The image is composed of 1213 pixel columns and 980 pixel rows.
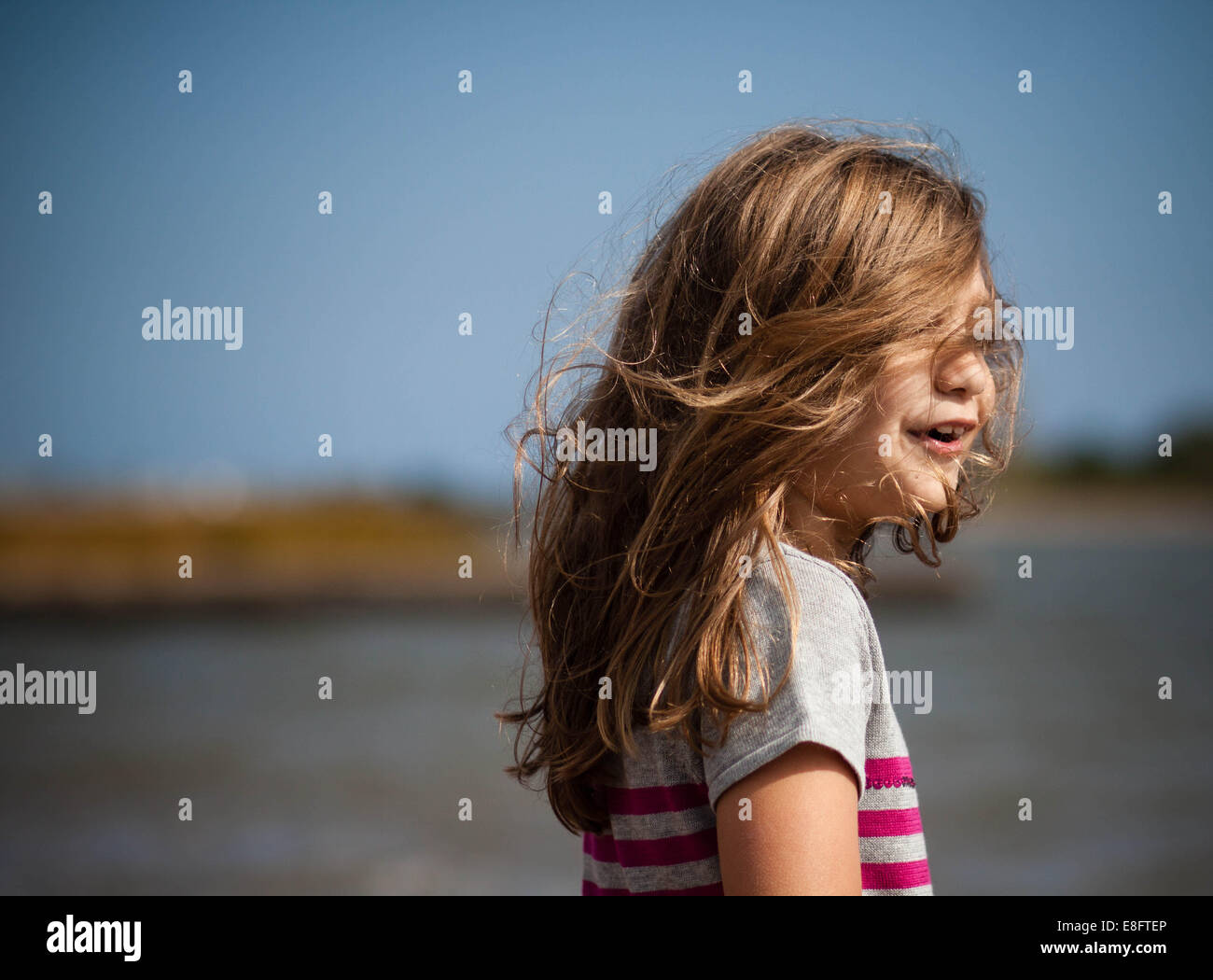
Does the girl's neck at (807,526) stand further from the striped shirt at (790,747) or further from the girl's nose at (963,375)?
the girl's nose at (963,375)

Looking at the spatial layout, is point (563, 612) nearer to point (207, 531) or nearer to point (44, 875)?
point (44, 875)

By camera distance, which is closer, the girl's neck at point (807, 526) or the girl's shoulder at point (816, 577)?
the girl's shoulder at point (816, 577)

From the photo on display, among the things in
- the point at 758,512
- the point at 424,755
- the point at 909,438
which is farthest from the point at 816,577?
the point at 424,755

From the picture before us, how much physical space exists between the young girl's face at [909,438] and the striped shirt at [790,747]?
14cm

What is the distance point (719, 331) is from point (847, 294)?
0.50 ft

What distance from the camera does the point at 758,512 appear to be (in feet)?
3.91

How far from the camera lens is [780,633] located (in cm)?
109

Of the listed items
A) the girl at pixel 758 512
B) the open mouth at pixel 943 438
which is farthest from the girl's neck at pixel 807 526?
the open mouth at pixel 943 438

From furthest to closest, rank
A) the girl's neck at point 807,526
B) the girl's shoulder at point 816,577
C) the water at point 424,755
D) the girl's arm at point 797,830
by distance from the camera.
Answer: the water at point 424,755
the girl's neck at point 807,526
the girl's shoulder at point 816,577
the girl's arm at point 797,830

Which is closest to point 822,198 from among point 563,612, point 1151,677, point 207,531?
point 563,612

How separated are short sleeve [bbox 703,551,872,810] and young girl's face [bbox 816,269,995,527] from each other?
0.49ft

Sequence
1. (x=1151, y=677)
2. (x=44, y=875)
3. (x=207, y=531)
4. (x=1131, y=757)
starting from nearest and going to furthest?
1. (x=44, y=875)
2. (x=1131, y=757)
3. (x=1151, y=677)
4. (x=207, y=531)

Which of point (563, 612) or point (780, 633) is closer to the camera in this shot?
point (780, 633)

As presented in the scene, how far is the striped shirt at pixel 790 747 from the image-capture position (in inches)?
41.4
